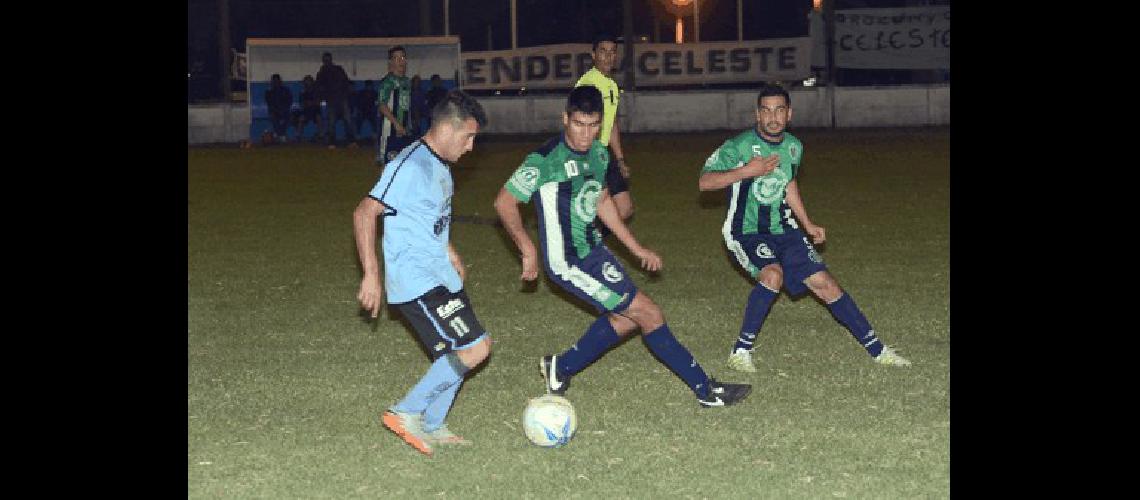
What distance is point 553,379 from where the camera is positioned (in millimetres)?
7824

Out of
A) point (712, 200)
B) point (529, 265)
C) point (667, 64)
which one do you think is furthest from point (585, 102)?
point (667, 64)

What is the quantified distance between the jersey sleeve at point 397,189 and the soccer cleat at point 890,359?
3.23 metres

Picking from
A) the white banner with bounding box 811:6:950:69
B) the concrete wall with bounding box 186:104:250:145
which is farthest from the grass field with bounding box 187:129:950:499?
the white banner with bounding box 811:6:950:69

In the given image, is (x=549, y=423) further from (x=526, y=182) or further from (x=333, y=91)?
(x=333, y=91)

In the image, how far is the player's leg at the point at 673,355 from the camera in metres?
7.46

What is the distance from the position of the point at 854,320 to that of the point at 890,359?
30 centimetres

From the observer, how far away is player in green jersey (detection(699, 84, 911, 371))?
8445mm

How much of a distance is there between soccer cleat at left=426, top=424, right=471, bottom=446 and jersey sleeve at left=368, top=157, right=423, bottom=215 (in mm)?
1063

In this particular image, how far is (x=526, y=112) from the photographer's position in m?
37.4

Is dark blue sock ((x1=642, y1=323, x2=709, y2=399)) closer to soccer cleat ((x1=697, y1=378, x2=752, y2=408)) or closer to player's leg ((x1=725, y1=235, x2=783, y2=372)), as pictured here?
soccer cleat ((x1=697, y1=378, x2=752, y2=408))

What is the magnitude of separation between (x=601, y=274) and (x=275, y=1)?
160 ft
